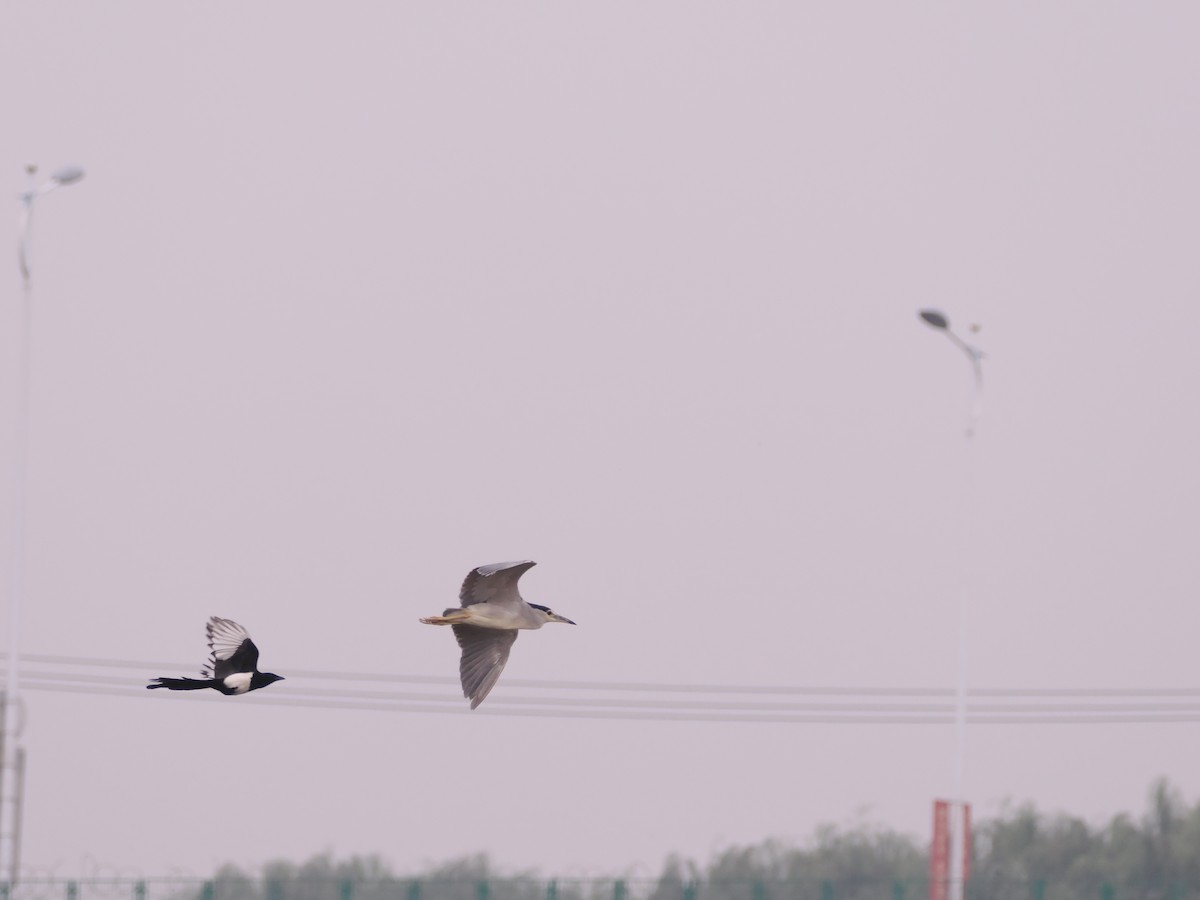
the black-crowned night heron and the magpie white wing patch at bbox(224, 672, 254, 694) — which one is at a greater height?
the black-crowned night heron

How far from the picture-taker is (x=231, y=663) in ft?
51.3

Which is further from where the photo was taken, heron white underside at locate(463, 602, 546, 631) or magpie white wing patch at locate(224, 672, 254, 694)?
heron white underside at locate(463, 602, 546, 631)

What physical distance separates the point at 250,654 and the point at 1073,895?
27.0 metres

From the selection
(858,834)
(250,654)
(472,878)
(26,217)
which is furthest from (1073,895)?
(250,654)

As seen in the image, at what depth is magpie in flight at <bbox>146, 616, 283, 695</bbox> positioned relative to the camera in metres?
15.4

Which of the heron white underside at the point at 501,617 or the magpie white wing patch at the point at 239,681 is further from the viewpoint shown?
the heron white underside at the point at 501,617

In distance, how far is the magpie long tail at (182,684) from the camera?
14570 mm

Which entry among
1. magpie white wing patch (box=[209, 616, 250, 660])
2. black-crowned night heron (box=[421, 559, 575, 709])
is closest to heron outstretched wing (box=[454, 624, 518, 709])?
black-crowned night heron (box=[421, 559, 575, 709])

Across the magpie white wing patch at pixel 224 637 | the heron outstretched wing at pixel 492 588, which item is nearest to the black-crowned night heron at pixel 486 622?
the heron outstretched wing at pixel 492 588

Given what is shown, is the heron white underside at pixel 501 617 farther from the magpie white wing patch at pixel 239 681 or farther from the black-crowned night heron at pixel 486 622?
the magpie white wing patch at pixel 239 681

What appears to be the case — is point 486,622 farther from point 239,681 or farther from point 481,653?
point 239,681

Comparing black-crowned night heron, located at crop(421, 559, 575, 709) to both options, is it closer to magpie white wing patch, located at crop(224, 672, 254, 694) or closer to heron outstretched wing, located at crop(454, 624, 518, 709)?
heron outstretched wing, located at crop(454, 624, 518, 709)

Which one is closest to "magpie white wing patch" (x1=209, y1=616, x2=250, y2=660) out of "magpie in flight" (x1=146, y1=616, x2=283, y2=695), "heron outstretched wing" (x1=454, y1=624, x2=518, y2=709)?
"magpie in flight" (x1=146, y1=616, x2=283, y2=695)

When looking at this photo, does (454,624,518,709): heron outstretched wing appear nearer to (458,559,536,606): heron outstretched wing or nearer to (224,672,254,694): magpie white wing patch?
(458,559,536,606): heron outstretched wing
